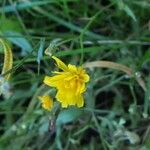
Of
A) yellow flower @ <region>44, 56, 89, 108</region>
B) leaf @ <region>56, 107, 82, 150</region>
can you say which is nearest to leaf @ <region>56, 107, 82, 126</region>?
leaf @ <region>56, 107, 82, 150</region>

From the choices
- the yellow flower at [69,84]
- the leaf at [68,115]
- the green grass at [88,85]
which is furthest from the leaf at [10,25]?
the yellow flower at [69,84]

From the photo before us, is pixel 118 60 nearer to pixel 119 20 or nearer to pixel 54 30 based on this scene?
pixel 119 20

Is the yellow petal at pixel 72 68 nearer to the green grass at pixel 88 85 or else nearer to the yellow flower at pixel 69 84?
the yellow flower at pixel 69 84

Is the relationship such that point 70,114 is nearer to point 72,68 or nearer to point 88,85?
point 88,85

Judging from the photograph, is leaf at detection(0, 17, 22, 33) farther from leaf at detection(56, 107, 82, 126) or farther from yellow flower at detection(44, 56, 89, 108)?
yellow flower at detection(44, 56, 89, 108)

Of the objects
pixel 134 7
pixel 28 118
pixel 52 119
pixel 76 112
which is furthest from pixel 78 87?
pixel 134 7

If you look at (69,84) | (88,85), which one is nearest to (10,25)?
(88,85)
